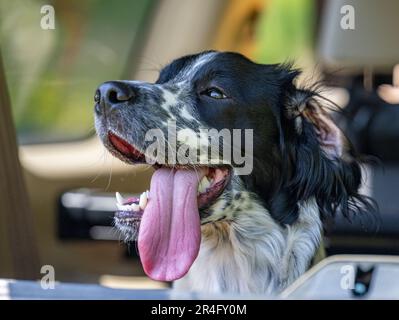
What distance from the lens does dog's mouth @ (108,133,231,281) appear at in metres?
2.54

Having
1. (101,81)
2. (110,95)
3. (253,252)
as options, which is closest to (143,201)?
(110,95)

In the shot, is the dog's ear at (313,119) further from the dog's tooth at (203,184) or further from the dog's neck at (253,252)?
the dog's tooth at (203,184)

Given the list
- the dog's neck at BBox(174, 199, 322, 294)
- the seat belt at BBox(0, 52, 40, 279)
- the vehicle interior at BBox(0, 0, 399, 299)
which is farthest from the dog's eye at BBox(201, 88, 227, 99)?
the vehicle interior at BBox(0, 0, 399, 299)

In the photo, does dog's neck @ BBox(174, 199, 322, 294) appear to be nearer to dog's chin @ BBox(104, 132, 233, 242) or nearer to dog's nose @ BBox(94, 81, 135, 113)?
dog's chin @ BBox(104, 132, 233, 242)

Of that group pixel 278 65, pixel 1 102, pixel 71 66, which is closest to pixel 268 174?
pixel 278 65

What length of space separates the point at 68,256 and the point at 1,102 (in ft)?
5.30

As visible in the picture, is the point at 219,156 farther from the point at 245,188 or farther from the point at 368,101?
the point at 368,101

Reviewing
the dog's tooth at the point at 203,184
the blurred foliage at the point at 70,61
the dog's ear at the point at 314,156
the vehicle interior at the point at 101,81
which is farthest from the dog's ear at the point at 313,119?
the blurred foliage at the point at 70,61

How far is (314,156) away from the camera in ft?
9.53

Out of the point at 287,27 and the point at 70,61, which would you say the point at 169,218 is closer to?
the point at 70,61

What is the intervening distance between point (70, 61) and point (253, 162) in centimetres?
224

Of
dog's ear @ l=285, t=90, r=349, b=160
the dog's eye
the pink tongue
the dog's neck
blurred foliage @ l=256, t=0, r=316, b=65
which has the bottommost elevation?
the dog's neck

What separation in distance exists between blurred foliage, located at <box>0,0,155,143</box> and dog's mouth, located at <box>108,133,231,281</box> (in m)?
1.74
